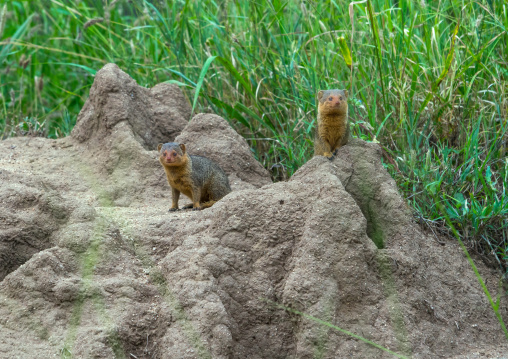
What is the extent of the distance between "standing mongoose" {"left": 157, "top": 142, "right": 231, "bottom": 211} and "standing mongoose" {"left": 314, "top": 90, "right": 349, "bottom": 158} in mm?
846

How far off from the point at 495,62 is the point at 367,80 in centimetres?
98

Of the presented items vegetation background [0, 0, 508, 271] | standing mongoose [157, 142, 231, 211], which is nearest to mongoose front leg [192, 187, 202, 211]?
standing mongoose [157, 142, 231, 211]

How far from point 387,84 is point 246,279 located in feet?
7.71

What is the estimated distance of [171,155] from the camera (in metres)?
4.55

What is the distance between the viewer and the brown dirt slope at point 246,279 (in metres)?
2.97

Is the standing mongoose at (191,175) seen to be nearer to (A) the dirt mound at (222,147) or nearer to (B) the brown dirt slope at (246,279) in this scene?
(A) the dirt mound at (222,147)

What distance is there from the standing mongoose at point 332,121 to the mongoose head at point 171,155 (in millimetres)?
1011

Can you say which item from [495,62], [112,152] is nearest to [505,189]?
[495,62]

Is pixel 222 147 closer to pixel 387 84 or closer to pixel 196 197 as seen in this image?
pixel 196 197

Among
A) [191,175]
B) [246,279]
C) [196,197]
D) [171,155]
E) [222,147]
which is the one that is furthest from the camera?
[222,147]

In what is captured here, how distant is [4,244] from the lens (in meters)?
3.33

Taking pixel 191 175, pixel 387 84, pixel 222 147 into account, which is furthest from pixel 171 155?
pixel 387 84

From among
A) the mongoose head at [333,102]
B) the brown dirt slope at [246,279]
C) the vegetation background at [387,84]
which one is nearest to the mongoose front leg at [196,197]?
the vegetation background at [387,84]

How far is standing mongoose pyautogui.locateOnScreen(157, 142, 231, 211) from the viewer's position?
4.60 metres
